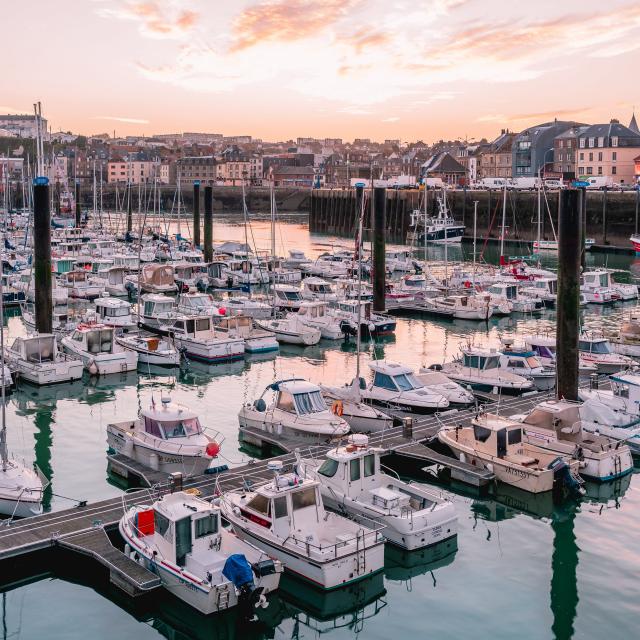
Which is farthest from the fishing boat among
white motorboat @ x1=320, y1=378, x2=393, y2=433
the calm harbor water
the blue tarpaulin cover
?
the blue tarpaulin cover

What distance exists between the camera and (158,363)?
34.2 m

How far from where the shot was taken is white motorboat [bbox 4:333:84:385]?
3116cm

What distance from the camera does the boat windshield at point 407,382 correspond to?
2698 cm

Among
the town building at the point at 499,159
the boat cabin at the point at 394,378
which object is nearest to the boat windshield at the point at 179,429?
the boat cabin at the point at 394,378

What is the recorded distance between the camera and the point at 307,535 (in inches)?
658

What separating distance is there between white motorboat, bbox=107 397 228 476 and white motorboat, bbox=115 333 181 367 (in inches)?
441

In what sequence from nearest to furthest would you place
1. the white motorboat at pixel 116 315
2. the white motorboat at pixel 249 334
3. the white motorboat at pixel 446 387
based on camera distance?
the white motorboat at pixel 446 387
the white motorboat at pixel 249 334
the white motorboat at pixel 116 315

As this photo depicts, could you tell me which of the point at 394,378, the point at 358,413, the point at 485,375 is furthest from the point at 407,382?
the point at 485,375

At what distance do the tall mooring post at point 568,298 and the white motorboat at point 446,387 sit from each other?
269 centimetres

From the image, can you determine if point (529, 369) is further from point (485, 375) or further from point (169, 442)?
point (169, 442)

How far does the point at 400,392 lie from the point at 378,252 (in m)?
18.3

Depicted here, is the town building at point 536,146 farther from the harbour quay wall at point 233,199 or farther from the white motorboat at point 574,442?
the white motorboat at point 574,442

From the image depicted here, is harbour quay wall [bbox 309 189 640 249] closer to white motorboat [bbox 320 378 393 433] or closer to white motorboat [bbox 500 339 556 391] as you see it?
white motorboat [bbox 500 339 556 391]

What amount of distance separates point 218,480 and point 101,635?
5539 millimetres
